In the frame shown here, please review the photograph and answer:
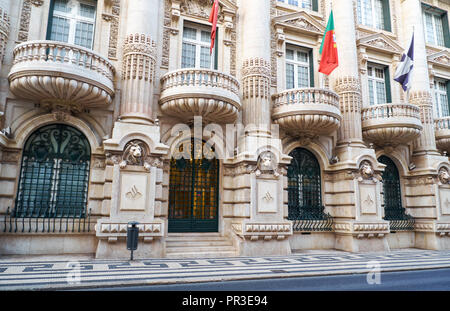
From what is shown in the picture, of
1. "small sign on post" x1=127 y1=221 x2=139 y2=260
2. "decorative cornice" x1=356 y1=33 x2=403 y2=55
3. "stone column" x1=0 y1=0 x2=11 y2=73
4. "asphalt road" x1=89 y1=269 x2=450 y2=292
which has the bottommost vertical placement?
"asphalt road" x1=89 y1=269 x2=450 y2=292

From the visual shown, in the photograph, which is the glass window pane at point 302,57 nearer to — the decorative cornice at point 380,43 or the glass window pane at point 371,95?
the decorative cornice at point 380,43

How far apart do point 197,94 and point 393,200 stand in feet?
43.0

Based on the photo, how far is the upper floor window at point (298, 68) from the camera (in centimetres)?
1773

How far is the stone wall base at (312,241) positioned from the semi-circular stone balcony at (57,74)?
35.0 feet

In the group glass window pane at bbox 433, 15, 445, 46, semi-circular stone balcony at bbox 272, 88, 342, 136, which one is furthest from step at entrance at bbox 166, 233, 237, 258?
glass window pane at bbox 433, 15, 445, 46

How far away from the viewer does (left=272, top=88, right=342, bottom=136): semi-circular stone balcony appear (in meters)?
15.2

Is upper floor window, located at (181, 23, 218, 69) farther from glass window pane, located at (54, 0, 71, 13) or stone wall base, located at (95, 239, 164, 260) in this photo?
stone wall base, located at (95, 239, 164, 260)

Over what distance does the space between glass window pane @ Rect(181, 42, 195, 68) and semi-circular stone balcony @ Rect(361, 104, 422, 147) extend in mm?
9765

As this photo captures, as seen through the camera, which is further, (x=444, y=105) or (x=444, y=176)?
(x=444, y=105)

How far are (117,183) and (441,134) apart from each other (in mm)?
19021

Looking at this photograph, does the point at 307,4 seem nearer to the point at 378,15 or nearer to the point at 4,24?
the point at 378,15

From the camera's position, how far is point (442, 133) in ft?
64.9

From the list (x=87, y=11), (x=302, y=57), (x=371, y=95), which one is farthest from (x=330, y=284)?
(x=371, y=95)
